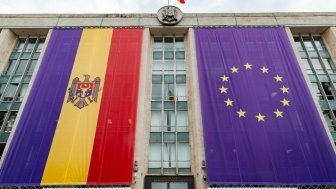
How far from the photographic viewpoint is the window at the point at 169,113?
22469mm

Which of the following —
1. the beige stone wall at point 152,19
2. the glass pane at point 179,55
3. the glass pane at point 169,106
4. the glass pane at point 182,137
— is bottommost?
the glass pane at point 182,137

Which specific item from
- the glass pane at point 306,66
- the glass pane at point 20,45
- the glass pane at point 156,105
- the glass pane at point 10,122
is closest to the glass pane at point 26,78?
the glass pane at point 10,122

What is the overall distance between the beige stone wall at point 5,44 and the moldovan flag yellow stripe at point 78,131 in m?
8.19

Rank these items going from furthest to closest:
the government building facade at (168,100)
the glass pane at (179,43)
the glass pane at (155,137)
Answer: the glass pane at (179,43)
the glass pane at (155,137)
the government building facade at (168,100)

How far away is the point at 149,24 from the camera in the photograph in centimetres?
3055

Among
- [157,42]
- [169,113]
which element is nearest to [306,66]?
[169,113]

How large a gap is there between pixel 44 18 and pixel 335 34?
3179 cm

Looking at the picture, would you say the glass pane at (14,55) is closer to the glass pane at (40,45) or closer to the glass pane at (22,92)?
the glass pane at (40,45)

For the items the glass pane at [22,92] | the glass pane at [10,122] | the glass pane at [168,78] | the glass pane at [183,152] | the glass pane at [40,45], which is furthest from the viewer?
the glass pane at [40,45]

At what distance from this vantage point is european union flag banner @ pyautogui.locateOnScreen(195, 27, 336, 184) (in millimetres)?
19922

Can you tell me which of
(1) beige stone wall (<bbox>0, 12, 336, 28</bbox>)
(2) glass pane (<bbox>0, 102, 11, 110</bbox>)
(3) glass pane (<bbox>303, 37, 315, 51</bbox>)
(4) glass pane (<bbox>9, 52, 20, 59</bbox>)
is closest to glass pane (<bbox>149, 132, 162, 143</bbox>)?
(1) beige stone wall (<bbox>0, 12, 336, 28</bbox>)

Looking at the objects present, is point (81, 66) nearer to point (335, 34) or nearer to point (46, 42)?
point (46, 42)

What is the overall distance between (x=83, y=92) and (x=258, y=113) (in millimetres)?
15424

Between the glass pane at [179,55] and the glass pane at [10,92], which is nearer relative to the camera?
the glass pane at [10,92]
